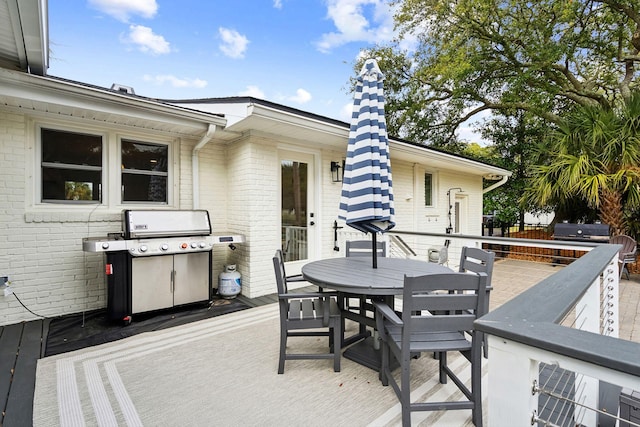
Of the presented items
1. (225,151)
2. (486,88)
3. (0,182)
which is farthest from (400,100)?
(0,182)

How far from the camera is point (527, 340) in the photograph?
741 millimetres

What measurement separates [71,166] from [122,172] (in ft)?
1.80

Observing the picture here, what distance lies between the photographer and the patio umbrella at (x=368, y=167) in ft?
8.77

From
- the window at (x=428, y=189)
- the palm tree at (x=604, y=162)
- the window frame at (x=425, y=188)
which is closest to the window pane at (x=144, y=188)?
the window frame at (x=425, y=188)

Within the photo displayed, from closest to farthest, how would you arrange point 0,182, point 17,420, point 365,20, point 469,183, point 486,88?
point 17,420, point 0,182, point 469,183, point 486,88, point 365,20

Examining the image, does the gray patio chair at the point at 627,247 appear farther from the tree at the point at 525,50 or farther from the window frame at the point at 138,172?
the window frame at the point at 138,172

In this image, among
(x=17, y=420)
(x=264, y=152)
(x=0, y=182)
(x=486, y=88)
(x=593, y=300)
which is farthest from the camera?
(x=486, y=88)

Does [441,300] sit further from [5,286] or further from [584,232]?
[584,232]

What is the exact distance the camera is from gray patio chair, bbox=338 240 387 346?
2.87m

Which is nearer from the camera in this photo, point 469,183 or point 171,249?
point 171,249

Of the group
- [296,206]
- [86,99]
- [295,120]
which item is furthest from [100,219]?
[295,120]

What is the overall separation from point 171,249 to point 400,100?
1012 centimetres

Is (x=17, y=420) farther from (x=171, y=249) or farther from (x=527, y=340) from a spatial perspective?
(x=527, y=340)

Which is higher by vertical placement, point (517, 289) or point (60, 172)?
point (60, 172)
